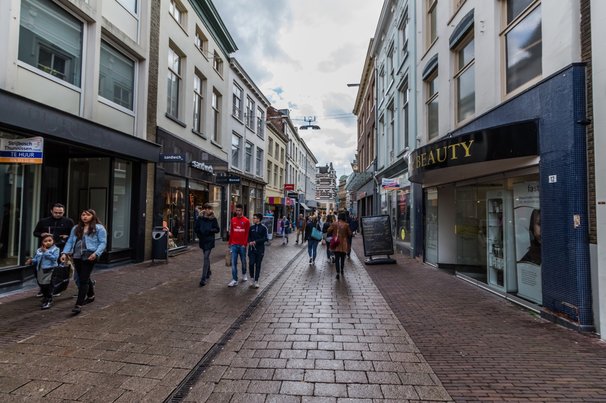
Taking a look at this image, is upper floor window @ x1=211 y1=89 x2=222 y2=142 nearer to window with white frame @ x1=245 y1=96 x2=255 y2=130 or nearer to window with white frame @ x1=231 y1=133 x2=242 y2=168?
window with white frame @ x1=231 y1=133 x2=242 y2=168

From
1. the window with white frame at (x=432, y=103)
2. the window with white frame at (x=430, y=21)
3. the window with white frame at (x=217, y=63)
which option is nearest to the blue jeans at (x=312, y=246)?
the window with white frame at (x=432, y=103)

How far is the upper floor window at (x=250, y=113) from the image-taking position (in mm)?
23984

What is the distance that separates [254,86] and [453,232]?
60.4ft

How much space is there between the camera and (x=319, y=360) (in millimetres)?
3842

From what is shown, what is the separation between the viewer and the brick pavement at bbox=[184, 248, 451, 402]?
3.16 m

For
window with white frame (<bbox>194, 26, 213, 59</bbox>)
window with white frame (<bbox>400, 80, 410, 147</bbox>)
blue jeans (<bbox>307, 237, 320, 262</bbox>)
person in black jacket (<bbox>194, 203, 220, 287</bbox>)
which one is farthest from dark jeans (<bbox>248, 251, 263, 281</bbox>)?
window with white frame (<bbox>194, 26, 213, 59</bbox>)

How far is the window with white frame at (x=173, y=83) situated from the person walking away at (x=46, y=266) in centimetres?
828

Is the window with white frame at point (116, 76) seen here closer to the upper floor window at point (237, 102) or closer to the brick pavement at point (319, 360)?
the brick pavement at point (319, 360)

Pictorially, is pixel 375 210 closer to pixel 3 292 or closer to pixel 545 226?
pixel 545 226

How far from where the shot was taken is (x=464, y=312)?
5.84 metres

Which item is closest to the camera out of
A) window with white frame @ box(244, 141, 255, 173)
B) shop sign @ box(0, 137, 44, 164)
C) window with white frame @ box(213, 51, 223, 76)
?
shop sign @ box(0, 137, 44, 164)

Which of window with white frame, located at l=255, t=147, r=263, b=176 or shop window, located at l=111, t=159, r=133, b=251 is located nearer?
shop window, located at l=111, t=159, r=133, b=251

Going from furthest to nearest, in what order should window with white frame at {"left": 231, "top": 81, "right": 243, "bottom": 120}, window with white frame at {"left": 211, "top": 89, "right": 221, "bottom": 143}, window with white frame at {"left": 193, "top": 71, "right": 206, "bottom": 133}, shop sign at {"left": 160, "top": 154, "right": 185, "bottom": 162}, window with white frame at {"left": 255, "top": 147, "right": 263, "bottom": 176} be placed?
window with white frame at {"left": 255, "top": 147, "right": 263, "bottom": 176} < window with white frame at {"left": 231, "top": 81, "right": 243, "bottom": 120} < window with white frame at {"left": 211, "top": 89, "right": 221, "bottom": 143} < window with white frame at {"left": 193, "top": 71, "right": 206, "bottom": 133} < shop sign at {"left": 160, "top": 154, "right": 185, "bottom": 162}

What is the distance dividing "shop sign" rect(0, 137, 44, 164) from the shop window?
3.80 m
